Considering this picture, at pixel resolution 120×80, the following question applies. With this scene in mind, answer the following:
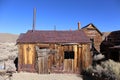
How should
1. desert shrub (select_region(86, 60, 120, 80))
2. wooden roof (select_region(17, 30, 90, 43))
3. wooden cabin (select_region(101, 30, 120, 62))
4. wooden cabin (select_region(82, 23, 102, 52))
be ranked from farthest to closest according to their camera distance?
wooden cabin (select_region(82, 23, 102, 52)) → wooden cabin (select_region(101, 30, 120, 62)) → wooden roof (select_region(17, 30, 90, 43)) → desert shrub (select_region(86, 60, 120, 80))

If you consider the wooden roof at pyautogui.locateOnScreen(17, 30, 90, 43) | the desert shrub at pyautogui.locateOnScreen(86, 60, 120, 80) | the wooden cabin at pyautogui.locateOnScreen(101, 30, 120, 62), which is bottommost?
the desert shrub at pyautogui.locateOnScreen(86, 60, 120, 80)

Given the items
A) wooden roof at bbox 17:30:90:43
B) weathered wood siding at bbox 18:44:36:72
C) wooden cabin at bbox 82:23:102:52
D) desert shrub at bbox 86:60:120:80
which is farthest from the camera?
wooden cabin at bbox 82:23:102:52

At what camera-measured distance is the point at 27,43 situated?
21453mm

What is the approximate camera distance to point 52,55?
2150 centimetres

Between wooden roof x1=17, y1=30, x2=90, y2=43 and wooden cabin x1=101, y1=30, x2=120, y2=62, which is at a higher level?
wooden roof x1=17, y1=30, x2=90, y2=43

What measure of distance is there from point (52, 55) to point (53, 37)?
1837 millimetres

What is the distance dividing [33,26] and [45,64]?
498 centimetres

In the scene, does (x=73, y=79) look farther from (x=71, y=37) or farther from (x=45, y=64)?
(x=71, y=37)

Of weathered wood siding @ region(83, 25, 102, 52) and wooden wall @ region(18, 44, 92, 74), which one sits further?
weathered wood siding @ region(83, 25, 102, 52)

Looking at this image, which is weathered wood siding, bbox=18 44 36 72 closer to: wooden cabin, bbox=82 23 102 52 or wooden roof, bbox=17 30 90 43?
wooden roof, bbox=17 30 90 43

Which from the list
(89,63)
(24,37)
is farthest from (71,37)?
(24,37)

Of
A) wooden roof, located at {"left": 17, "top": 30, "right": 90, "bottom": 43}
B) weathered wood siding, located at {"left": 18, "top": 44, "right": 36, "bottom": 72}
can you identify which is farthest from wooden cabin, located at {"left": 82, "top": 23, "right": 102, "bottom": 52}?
weathered wood siding, located at {"left": 18, "top": 44, "right": 36, "bottom": 72}

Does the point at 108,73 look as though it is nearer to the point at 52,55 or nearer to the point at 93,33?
the point at 52,55

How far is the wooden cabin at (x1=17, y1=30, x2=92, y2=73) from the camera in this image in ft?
69.9
